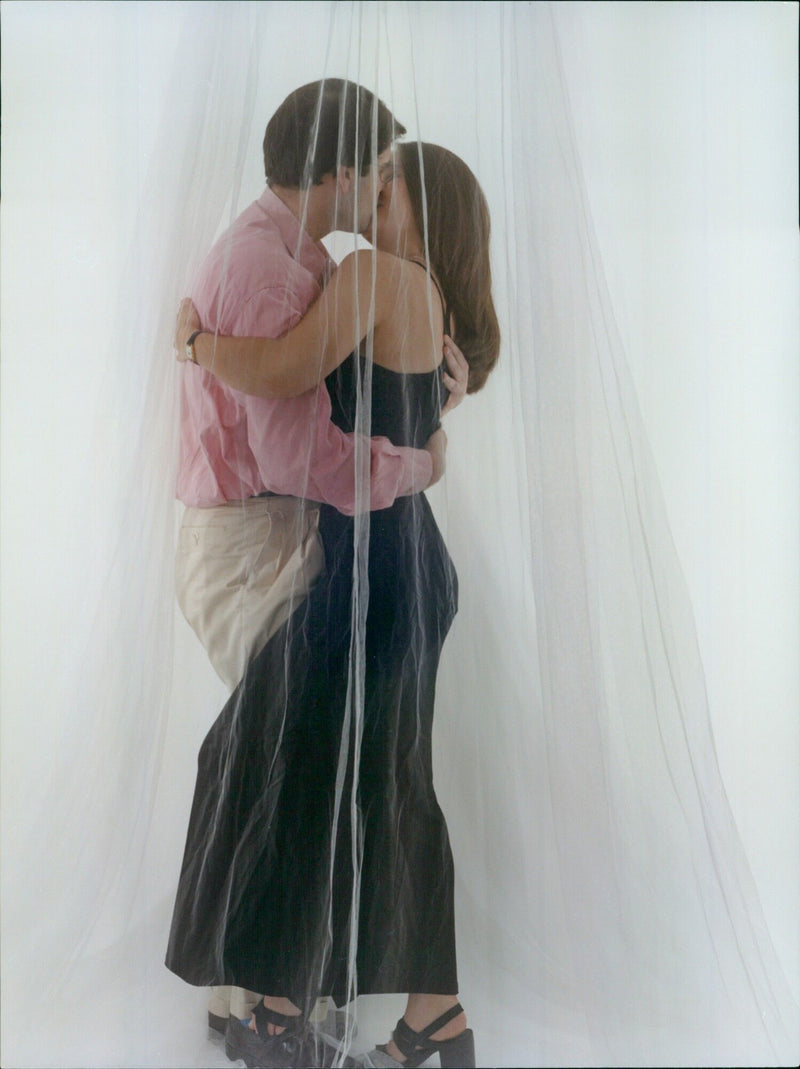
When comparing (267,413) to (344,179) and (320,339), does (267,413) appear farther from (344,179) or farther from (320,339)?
(344,179)

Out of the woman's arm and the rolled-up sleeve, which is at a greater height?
the woman's arm

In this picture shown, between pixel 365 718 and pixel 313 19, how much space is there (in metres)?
0.79

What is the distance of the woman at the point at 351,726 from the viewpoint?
1.02m

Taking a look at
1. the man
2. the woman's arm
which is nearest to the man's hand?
the man

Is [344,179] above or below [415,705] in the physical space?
above

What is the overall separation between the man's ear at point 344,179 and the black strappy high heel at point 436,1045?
0.92 metres

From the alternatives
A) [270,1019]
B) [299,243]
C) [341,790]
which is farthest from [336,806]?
[299,243]

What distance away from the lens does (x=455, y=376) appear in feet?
3.48

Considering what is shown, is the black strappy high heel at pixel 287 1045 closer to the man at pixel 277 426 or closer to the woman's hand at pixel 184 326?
the man at pixel 277 426

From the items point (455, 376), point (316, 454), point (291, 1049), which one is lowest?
point (291, 1049)

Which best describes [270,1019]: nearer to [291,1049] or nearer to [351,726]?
[291,1049]

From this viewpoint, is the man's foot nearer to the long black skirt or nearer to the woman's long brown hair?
the long black skirt

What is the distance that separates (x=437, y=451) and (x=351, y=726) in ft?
1.04

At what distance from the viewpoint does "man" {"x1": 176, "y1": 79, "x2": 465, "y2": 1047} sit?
102 centimetres
